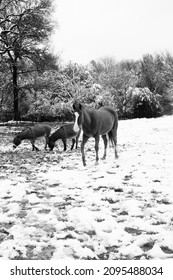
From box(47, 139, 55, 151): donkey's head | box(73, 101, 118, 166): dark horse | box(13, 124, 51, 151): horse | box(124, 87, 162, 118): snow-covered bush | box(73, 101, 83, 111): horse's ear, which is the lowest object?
box(47, 139, 55, 151): donkey's head

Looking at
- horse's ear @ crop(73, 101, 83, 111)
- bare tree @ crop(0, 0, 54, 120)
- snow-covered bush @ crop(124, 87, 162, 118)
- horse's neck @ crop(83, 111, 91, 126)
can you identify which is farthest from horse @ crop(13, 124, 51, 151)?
snow-covered bush @ crop(124, 87, 162, 118)

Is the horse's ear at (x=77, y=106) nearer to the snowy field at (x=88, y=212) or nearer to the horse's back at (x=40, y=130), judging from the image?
the snowy field at (x=88, y=212)

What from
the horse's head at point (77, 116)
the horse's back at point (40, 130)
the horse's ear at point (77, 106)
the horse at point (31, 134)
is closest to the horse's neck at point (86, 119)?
the horse's head at point (77, 116)

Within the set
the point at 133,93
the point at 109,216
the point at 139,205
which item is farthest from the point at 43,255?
the point at 133,93

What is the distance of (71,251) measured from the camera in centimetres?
356

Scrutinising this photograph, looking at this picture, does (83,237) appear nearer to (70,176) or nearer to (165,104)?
(70,176)

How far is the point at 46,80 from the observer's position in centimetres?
3547

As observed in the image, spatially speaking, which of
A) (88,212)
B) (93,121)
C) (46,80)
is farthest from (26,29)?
(88,212)

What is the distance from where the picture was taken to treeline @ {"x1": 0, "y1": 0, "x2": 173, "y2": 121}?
95.5ft

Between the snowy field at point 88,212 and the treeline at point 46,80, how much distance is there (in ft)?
77.3

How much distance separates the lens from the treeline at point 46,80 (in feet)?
95.5

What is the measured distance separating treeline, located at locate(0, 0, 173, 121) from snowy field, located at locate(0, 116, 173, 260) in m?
23.6

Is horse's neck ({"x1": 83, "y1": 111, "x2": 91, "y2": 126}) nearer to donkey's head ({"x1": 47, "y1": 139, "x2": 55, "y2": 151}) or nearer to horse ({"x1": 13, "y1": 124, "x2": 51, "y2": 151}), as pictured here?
donkey's head ({"x1": 47, "y1": 139, "x2": 55, "y2": 151})

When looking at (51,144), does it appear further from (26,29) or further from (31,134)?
(26,29)
